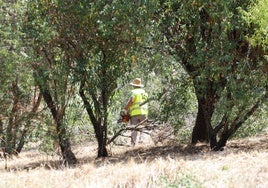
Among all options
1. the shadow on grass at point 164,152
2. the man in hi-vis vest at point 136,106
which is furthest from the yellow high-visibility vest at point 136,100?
the shadow on grass at point 164,152

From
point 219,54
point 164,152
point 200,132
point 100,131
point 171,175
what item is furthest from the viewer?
point 200,132

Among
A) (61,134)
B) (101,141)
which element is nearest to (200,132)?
(101,141)

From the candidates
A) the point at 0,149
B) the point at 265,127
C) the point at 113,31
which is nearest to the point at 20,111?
the point at 0,149

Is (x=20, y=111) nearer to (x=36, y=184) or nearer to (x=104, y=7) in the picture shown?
(x=104, y=7)

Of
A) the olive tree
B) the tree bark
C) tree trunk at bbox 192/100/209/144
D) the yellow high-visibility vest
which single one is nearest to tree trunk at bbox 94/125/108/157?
the tree bark

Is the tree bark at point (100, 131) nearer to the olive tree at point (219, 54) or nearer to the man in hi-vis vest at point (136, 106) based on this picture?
the man in hi-vis vest at point (136, 106)

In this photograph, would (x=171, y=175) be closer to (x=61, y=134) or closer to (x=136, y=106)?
(x=61, y=134)

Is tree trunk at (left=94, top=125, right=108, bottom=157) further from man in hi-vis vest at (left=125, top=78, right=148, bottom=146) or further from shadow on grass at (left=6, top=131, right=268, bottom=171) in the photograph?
man in hi-vis vest at (left=125, top=78, right=148, bottom=146)

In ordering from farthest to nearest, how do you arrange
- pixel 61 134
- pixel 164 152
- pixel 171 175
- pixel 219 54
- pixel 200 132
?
pixel 200 132 < pixel 164 152 < pixel 61 134 < pixel 219 54 < pixel 171 175

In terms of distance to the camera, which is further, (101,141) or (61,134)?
(101,141)

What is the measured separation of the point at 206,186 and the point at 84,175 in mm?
1725

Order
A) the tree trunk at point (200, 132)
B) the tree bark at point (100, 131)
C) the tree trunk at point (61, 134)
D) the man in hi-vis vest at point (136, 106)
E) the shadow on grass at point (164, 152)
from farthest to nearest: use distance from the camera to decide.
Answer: the man in hi-vis vest at point (136, 106), the tree trunk at point (200, 132), the tree bark at point (100, 131), the tree trunk at point (61, 134), the shadow on grass at point (164, 152)

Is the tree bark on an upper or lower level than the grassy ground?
upper

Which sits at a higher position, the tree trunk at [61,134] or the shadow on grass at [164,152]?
the tree trunk at [61,134]
